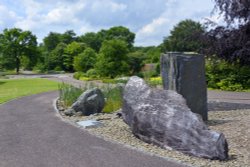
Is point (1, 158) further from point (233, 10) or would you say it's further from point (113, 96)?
point (233, 10)

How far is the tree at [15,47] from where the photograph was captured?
74844 mm

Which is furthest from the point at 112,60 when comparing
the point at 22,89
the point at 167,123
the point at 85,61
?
the point at 167,123

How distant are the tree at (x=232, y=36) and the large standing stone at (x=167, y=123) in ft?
33.9

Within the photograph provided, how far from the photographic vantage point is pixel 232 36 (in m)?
20.1

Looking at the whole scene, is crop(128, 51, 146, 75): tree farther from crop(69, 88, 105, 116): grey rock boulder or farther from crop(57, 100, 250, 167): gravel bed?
crop(57, 100, 250, 167): gravel bed

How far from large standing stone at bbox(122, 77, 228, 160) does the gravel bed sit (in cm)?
16

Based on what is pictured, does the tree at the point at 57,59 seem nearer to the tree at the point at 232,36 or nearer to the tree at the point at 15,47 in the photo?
the tree at the point at 15,47

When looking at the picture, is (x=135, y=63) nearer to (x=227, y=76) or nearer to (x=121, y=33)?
(x=227, y=76)

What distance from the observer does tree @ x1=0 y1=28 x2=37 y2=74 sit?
7484 centimetres

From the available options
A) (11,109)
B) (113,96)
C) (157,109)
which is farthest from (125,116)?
(11,109)

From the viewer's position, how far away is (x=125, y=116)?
9.24 m

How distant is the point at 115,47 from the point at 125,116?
104ft

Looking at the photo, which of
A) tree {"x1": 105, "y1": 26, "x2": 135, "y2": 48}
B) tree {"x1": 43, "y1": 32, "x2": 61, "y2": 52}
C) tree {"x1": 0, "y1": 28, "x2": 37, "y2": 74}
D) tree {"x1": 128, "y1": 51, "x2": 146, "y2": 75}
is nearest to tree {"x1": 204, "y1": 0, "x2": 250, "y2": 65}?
tree {"x1": 128, "y1": 51, "x2": 146, "y2": 75}

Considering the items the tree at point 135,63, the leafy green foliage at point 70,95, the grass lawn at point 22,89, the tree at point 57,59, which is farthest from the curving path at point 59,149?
the tree at point 57,59
